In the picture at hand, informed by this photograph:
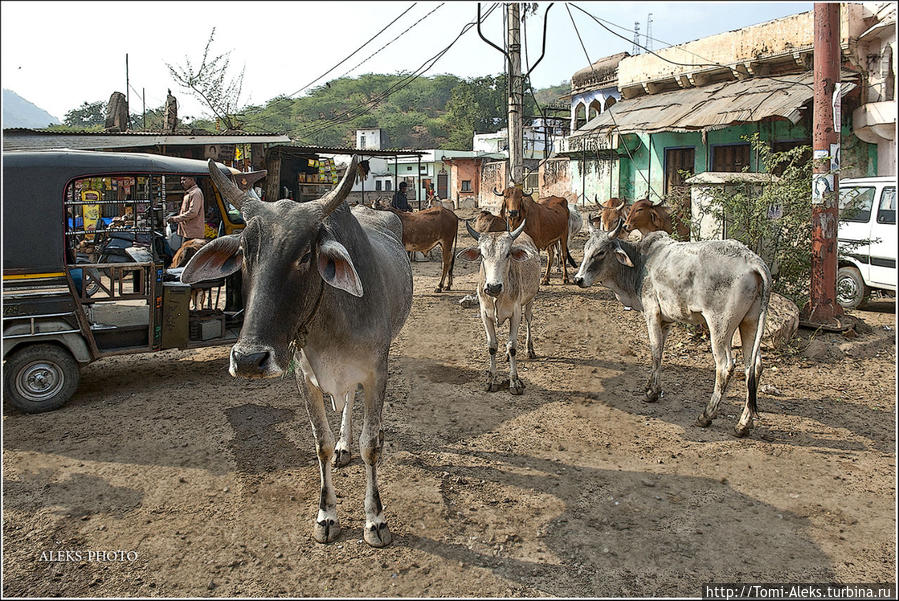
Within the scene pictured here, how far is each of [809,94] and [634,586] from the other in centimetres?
1241

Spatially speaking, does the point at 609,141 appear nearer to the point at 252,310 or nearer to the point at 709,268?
the point at 709,268

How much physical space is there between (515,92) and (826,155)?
7932 mm

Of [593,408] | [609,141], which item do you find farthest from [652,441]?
[609,141]

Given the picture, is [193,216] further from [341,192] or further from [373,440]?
[341,192]

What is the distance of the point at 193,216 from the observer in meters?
7.68

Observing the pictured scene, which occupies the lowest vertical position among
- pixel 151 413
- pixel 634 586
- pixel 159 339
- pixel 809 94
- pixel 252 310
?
pixel 634 586

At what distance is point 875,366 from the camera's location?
7.11 m

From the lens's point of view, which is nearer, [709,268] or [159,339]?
[709,268]

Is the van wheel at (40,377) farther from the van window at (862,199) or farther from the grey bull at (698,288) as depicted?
the van window at (862,199)

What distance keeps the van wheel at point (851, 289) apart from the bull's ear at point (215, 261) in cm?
939

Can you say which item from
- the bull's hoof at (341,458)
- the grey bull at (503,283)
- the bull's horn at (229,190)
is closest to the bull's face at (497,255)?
the grey bull at (503,283)

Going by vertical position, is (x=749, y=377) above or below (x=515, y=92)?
below

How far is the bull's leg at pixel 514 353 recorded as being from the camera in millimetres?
6551

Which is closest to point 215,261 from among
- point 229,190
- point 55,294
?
point 229,190
